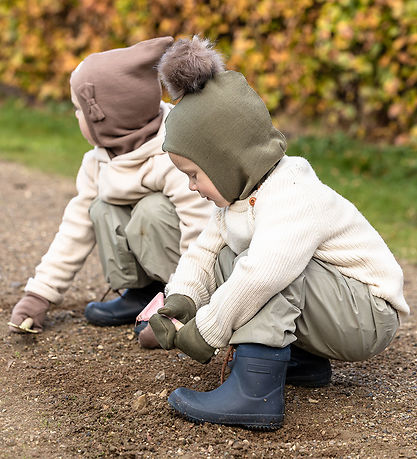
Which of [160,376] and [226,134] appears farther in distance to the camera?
[160,376]

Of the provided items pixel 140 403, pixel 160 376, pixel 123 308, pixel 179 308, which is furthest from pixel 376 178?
pixel 140 403

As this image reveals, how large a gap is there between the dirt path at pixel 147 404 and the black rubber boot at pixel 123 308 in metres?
0.04

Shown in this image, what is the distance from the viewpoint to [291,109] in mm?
6707

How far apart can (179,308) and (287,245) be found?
441mm

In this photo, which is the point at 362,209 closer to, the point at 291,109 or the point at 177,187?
the point at 291,109

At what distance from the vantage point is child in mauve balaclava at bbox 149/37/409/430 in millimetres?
2117

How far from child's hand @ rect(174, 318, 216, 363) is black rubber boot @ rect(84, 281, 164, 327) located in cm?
90

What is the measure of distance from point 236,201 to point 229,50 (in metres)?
4.70

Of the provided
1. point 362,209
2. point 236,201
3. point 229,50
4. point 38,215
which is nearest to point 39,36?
point 229,50

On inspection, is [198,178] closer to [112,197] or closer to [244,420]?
[244,420]

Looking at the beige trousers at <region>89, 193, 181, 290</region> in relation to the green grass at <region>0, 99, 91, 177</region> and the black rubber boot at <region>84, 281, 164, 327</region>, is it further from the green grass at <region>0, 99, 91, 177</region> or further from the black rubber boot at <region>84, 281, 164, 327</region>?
the green grass at <region>0, 99, 91, 177</region>

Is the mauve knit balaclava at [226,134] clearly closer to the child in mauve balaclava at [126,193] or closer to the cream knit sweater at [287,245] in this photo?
the cream knit sweater at [287,245]

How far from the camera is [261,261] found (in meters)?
2.08

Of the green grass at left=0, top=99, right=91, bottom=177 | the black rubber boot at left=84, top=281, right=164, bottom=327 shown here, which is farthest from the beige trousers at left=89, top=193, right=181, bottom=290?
the green grass at left=0, top=99, right=91, bottom=177
